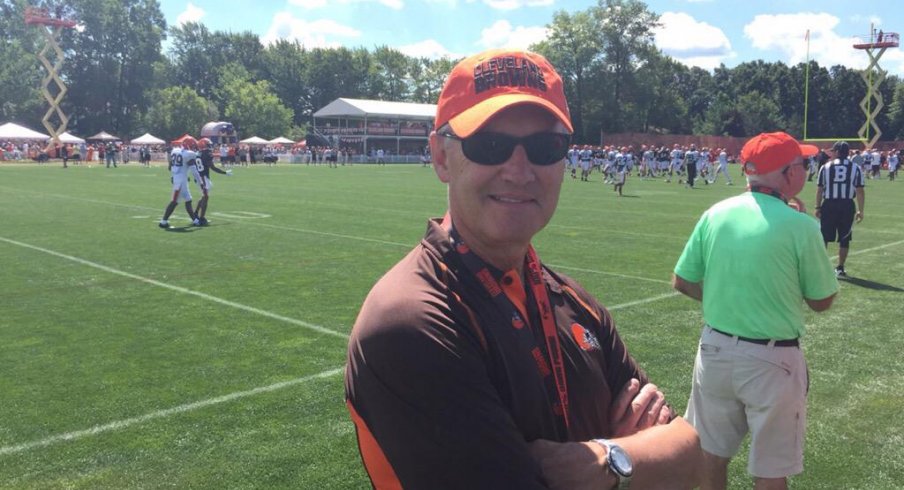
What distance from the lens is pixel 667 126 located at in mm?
98188

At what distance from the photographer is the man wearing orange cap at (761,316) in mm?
3738

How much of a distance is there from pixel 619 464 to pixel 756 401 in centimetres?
220

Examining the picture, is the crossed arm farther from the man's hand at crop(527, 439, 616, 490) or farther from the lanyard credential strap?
the lanyard credential strap

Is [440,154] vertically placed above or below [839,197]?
above

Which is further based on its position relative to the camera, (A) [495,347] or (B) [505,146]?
(B) [505,146]

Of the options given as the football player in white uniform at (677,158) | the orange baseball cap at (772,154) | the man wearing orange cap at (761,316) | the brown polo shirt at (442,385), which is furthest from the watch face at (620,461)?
the football player in white uniform at (677,158)

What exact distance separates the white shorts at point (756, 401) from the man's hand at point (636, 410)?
173cm

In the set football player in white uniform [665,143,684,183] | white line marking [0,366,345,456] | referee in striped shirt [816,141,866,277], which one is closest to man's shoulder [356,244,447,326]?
white line marking [0,366,345,456]

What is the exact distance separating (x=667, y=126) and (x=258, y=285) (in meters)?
94.3

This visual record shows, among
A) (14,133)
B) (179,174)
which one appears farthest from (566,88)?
(179,174)

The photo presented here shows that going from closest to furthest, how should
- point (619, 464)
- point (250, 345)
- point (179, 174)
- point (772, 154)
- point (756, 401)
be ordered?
point (619, 464) < point (756, 401) < point (772, 154) < point (250, 345) < point (179, 174)

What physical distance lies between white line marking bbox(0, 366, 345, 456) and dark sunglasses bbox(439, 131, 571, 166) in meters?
4.40

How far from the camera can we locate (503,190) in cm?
196

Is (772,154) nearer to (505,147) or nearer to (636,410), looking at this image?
(636,410)
